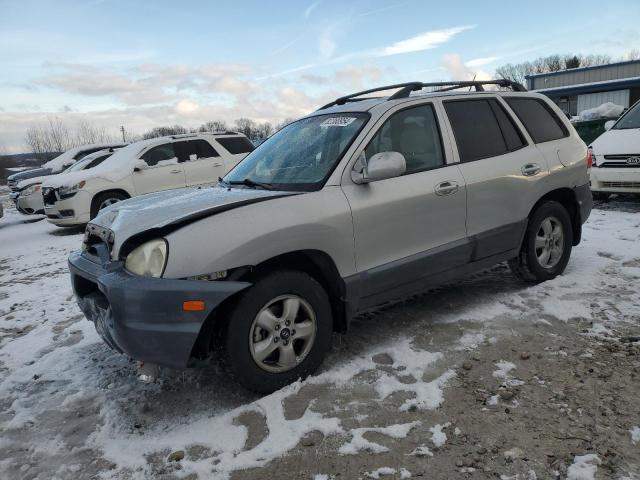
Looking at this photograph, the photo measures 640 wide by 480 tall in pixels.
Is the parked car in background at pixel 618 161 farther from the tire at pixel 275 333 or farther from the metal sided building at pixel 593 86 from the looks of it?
the metal sided building at pixel 593 86

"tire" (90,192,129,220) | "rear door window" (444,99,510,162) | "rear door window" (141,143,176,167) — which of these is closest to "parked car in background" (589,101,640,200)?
"rear door window" (444,99,510,162)

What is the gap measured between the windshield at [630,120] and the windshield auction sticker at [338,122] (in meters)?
7.29

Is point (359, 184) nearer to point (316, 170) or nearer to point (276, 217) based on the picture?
point (316, 170)

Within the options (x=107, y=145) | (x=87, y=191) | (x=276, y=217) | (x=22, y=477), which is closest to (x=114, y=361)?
(x=22, y=477)

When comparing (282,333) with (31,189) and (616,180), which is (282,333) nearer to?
(616,180)

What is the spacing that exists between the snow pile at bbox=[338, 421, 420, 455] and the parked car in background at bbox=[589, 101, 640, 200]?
7257 millimetres

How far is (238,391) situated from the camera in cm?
332

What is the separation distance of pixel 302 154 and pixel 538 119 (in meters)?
2.46

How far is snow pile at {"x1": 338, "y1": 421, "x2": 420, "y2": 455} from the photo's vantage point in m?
2.62

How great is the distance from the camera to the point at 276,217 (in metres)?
3.15

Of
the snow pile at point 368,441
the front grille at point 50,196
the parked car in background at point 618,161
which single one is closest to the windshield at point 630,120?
the parked car in background at point 618,161

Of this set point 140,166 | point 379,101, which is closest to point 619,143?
point 379,101

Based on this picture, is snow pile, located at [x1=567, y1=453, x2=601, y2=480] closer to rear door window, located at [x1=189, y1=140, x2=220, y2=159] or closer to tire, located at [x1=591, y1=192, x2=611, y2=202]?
tire, located at [x1=591, y1=192, x2=611, y2=202]

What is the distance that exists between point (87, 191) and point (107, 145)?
6.12 meters
